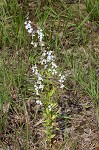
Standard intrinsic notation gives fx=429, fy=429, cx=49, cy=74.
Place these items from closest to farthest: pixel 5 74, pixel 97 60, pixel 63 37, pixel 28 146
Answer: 1. pixel 28 146
2. pixel 5 74
3. pixel 97 60
4. pixel 63 37

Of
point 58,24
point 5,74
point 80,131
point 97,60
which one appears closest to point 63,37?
A: point 58,24

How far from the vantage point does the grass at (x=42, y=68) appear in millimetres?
2848

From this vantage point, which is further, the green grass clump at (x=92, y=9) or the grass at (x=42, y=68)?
the green grass clump at (x=92, y=9)

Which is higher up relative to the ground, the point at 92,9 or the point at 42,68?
the point at 92,9

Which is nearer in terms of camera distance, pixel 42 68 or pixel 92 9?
pixel 42 68

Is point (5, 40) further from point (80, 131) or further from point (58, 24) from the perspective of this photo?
point (80, 131)

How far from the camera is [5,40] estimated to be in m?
3.52

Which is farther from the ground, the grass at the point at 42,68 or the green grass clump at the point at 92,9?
the green grass clump at the point at 92,9

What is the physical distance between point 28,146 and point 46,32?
3.95 feet

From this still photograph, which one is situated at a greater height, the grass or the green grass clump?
the green grass clump

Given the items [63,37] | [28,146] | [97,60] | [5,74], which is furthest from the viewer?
[63,37]

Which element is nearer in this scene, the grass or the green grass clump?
the grass

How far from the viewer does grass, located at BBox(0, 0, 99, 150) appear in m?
2.85

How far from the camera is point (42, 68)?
3322 millimetres
